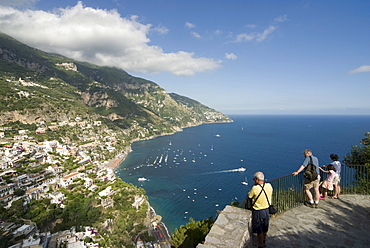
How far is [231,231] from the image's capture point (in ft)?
11.9

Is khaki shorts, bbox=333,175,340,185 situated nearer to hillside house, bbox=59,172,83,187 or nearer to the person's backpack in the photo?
the person's backpack

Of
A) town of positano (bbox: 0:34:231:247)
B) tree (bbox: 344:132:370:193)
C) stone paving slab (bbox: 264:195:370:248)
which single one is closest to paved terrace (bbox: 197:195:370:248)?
stone paving slab (bbox: 264:195:370:248)

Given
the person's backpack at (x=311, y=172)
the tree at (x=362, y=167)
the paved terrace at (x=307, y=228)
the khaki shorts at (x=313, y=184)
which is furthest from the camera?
the tree at (x=362, y=167)

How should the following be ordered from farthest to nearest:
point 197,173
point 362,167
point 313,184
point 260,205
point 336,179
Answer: point 197,173 < point 362,167 < point 336,179 < point 313,184 < point 260,205

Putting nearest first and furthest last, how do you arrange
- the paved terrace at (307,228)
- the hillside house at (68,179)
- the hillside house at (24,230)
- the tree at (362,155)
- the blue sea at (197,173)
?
the paved terrace at (307,228) → the tree at (362,155) → the hillside house at (24,230) → the hillside house at (68,179) → the blue sea at (197,173)

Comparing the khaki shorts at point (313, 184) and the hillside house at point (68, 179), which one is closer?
the khaki shorts at point (313, 184)

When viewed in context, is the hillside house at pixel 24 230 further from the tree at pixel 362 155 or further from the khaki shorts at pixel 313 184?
the tree at pixel 362 155

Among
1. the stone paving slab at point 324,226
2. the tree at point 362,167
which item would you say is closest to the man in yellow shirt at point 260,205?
the stone paving slab at point 324,226

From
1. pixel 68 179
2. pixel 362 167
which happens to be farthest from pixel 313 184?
pixel 68 179

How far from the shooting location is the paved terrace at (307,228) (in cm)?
357

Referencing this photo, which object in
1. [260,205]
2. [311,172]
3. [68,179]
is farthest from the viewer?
[68,179]

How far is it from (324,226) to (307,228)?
1.79 feet

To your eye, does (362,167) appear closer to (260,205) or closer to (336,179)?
(336,179)

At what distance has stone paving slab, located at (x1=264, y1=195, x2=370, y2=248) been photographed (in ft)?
14.1
